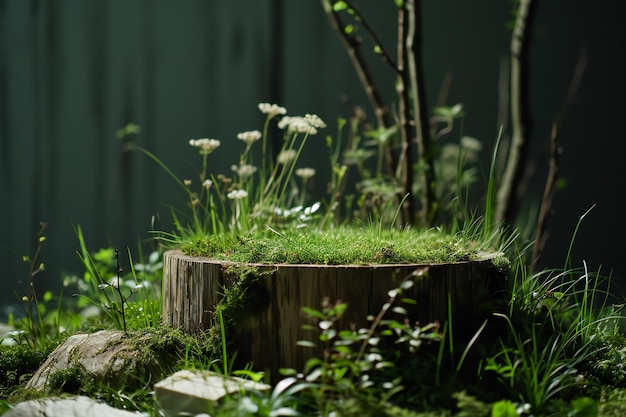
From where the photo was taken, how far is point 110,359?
2.29 metres

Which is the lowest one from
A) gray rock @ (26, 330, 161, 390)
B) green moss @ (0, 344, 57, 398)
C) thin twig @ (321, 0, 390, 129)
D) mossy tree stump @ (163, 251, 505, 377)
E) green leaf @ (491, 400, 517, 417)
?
green moss @ (0, 344, 57, 398)

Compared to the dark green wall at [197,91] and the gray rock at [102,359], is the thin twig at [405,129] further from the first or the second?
the gray rock at [102,359]

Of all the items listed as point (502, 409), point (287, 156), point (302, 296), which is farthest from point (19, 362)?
point (502, 409)

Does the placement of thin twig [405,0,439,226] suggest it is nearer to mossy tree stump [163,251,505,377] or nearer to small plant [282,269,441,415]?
mossy tree stump [163,251,505,377]

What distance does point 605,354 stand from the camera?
249 cm

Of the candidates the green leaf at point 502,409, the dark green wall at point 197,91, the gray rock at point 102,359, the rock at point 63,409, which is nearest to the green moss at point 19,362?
the gray rock at point 102,359

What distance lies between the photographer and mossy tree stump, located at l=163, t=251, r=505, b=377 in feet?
7.00

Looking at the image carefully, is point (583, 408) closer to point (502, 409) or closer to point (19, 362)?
point (502, 409)

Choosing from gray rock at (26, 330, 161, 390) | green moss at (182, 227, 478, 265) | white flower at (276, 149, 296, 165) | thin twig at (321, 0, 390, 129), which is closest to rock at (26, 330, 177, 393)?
gray rock at (26, 330, 161, 390)

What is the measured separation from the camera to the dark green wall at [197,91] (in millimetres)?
4488

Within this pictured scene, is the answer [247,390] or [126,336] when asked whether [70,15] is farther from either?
[247,390]

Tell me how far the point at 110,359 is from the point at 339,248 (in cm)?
87

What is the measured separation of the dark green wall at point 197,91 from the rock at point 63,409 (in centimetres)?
271

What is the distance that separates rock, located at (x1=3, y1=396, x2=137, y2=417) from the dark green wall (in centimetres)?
271
